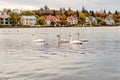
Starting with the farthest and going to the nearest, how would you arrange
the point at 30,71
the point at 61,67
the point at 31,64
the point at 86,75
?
the point at 31,64, the point at 61,67, the point at 30,71, the point at 86,75

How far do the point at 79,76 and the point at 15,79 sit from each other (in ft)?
14.8

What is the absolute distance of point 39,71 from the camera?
86.5 feet

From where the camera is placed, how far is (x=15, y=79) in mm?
22797

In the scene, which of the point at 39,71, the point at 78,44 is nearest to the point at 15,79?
the point at 39,71

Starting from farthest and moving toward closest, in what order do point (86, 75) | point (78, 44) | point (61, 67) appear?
point (78, 44) < point (61, 67) < point (86, 75)

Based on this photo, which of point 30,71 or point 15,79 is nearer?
point 15,79

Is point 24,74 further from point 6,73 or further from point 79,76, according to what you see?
point 79,76

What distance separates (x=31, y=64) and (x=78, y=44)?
27.4m

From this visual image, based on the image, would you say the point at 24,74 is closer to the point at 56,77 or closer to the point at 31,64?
the point at 56,77

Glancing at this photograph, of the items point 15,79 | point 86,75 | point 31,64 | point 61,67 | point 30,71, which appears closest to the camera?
point 15,79

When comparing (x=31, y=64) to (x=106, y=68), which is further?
(x=31, y=64)

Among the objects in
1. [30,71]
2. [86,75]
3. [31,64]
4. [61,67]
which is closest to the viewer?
[86,75]

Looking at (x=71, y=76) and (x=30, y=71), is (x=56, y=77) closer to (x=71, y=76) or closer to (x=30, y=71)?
(x=71, y=76)

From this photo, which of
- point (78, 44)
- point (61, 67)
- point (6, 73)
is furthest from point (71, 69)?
point (78, 44)
